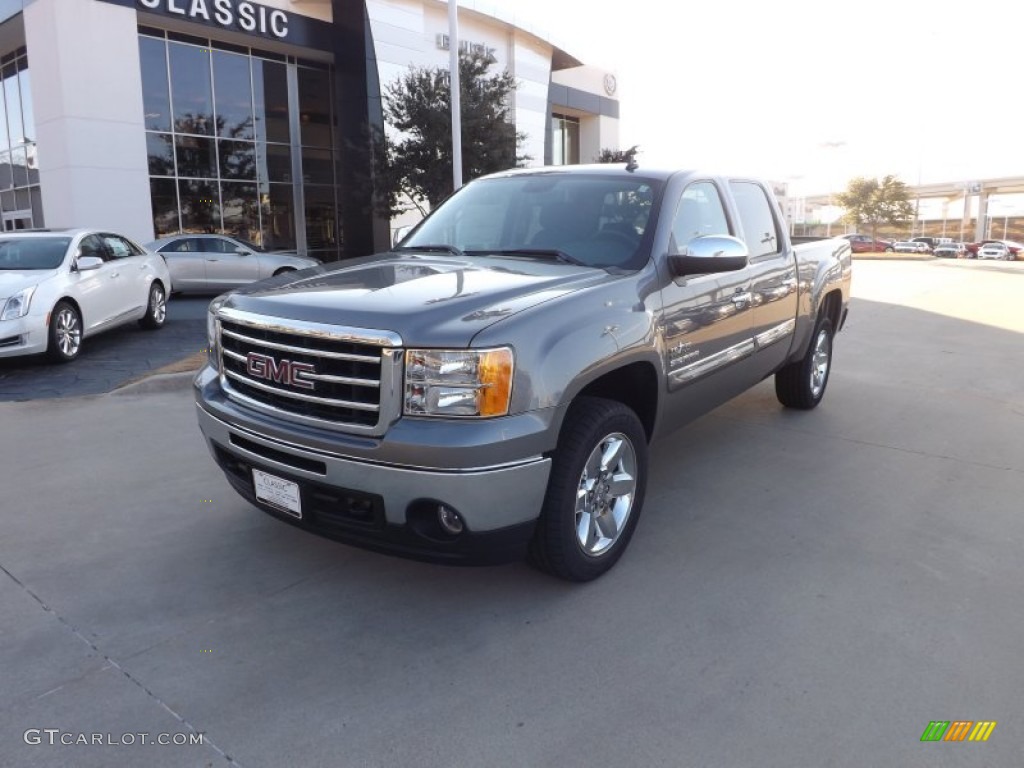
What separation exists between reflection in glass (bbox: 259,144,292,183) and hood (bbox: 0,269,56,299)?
15.9 meters

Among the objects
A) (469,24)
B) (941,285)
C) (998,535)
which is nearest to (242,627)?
(998,535)

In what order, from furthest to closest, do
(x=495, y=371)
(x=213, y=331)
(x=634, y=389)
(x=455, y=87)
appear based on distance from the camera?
(x=455, y=87) < (x=634, y=389) < (x=213, y=331) < (x=495, y=371)

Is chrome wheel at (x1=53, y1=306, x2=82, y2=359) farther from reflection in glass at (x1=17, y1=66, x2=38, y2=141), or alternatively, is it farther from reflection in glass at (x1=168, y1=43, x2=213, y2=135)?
reflection in glass at (x1=17, y1=66, x2=38, y2=141)

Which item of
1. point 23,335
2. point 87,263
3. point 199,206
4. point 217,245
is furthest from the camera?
point 199,206

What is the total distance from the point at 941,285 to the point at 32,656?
2251 centimetres

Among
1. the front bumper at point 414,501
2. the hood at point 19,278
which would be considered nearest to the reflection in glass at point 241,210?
the hood at point 19,278

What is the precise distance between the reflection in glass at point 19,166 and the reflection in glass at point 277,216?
6.20 metres

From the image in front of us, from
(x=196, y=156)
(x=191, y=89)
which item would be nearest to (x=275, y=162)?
(x=196, y=156)

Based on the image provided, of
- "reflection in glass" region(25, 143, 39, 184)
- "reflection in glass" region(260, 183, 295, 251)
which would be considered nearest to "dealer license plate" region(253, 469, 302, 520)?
"reflection in glass" region(25, 143, 39, 184)

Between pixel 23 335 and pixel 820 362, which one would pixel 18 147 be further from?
pixel 820 362

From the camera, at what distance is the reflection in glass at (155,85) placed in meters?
20.7

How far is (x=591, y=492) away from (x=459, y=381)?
37.4 inches

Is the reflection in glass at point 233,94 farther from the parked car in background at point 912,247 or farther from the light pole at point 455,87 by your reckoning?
the parked car in background at point 912,247

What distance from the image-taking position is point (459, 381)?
9.62 ft
